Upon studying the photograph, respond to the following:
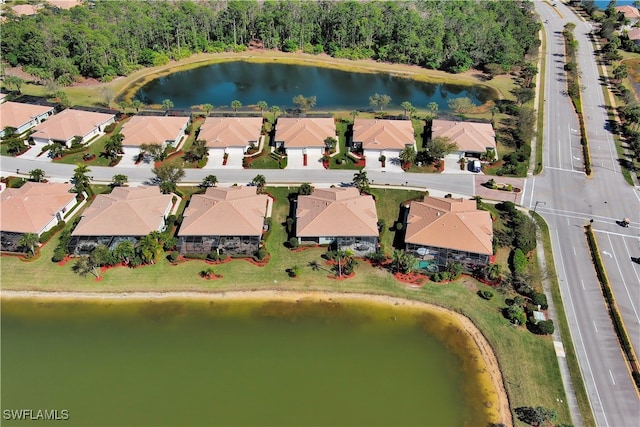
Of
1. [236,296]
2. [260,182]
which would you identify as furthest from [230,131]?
[236,296]

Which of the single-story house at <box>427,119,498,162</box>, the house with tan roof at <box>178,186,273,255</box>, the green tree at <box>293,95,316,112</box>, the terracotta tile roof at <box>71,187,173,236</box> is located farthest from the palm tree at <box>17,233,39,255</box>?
the single-story house at <box>427,119,498,162</box>

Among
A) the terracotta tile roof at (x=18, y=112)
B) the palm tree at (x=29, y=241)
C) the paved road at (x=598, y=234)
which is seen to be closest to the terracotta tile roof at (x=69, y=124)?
the terracotta tile roof at (x=18, y=112)

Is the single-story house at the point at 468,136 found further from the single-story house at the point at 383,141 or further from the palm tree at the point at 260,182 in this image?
the palm tree at the point at 260,182

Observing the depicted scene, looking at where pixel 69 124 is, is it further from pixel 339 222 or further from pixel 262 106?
pixel 339 222

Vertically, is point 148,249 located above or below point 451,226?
below

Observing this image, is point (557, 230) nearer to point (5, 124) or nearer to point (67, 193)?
point (67, 193)

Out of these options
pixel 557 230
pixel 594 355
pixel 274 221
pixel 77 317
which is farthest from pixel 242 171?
pixel 594 355
